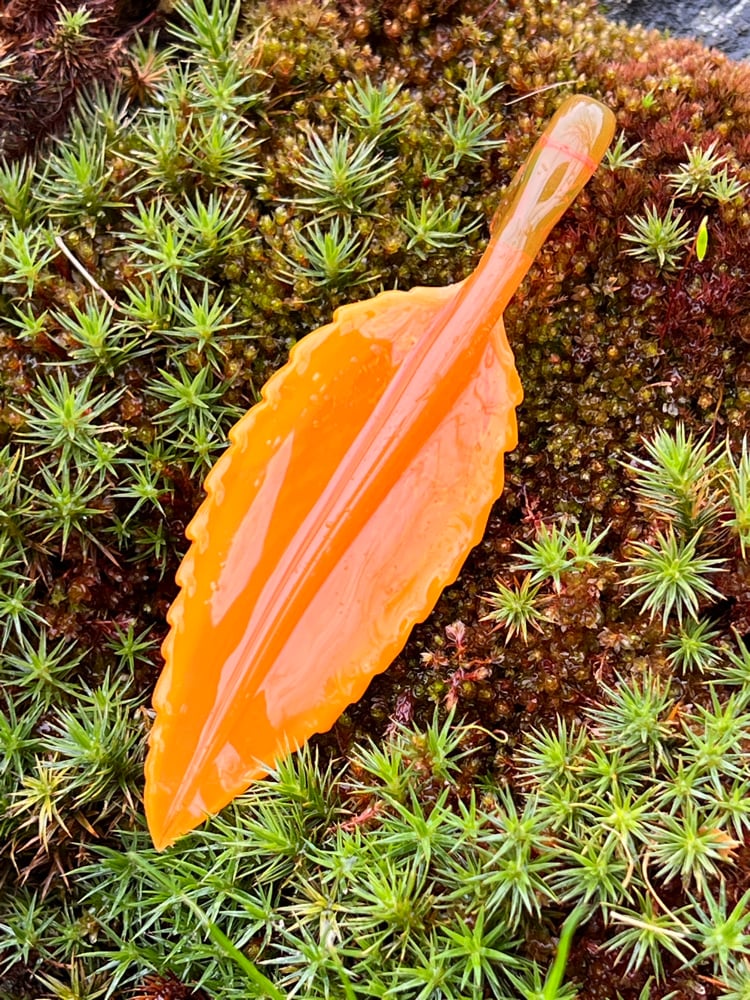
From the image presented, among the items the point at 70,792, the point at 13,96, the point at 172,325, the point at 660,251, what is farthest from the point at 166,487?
the point at 660,251

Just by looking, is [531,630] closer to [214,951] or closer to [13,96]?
[214,951]

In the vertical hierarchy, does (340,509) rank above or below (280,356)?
below

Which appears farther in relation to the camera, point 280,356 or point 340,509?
point 280,356
